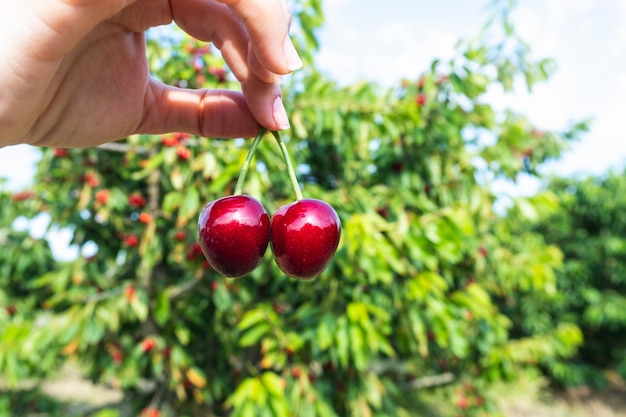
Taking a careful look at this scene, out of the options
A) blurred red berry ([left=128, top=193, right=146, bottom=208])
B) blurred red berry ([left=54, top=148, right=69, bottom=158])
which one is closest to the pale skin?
blurred red berry ([left=128, top=193, right=146, bottom=208])

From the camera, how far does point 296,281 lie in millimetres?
3158

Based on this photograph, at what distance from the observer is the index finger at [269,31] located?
0.81 metres

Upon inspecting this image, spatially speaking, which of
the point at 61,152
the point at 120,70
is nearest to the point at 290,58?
the point at 120,70

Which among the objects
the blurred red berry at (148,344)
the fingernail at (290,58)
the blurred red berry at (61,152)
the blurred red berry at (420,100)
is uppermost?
the blurred red berry at (61,152)

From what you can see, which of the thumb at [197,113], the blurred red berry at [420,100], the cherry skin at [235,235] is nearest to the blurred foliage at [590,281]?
the blurred red berry at [420,100]

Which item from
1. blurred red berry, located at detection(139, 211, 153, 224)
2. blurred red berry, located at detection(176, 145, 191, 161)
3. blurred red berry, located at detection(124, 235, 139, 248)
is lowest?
blurred red berry, located at detection(124, 235, 139, 248)

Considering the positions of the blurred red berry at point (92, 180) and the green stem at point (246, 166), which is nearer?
the green stem at point (246, 166)

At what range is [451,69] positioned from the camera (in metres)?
2.91

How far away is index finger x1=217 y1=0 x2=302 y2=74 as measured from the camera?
2.65 ft

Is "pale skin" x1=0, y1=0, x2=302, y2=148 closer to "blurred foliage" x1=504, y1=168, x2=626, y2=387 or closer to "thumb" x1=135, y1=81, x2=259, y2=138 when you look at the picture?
"thumb" x1=135, y1=81, x2=259, y2=138

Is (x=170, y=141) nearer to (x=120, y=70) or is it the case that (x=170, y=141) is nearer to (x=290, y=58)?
(x=120, y=70)

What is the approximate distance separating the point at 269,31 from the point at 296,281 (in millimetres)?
2446

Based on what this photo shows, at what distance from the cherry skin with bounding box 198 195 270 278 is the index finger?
0.82ft

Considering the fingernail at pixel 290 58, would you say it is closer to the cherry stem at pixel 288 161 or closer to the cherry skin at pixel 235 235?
the cherry stem at pixel 288 161
